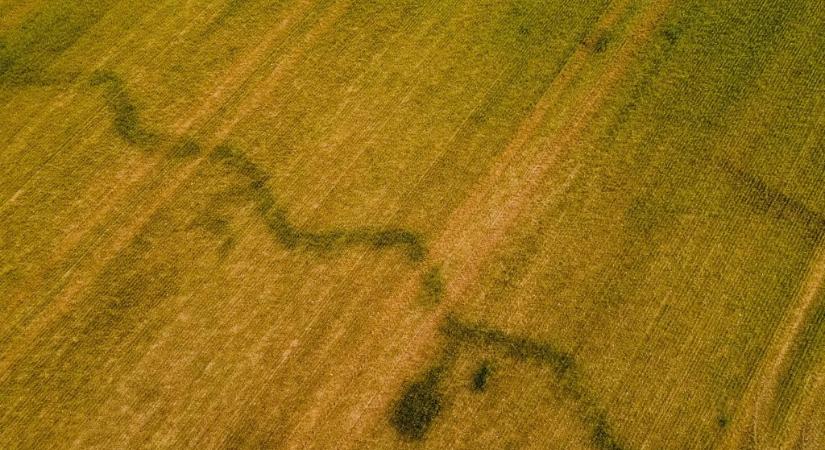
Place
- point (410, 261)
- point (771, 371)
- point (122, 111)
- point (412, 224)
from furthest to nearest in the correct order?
point (122, 111) < point (412, 224) < point (410, 261) < point (771, 371)

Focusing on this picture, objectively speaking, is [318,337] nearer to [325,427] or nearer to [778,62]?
[325,427]

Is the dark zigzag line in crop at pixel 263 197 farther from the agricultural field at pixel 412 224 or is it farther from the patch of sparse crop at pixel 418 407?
the patch of sparse crop at pixel 418 407

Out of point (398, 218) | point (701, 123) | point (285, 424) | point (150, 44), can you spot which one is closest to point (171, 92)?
point (150, 44)

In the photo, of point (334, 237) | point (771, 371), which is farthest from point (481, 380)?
point (771, 371)

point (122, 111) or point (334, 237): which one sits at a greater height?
point (122, 111)

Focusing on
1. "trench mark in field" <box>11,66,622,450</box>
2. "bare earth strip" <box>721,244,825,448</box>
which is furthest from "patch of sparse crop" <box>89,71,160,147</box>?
"bare earth strip" <box>721,244,825,448</box>

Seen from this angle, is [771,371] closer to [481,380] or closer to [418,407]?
[481,380]
